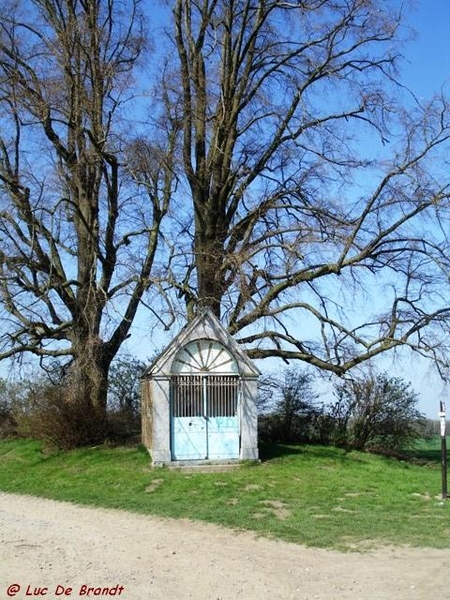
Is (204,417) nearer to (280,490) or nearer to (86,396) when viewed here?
(280,490)

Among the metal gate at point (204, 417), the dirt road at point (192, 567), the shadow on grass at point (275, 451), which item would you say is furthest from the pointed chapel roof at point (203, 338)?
the dirt road at point (192, 567)

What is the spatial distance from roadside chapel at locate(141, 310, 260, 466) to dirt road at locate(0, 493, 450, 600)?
297 inches

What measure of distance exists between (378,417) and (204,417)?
7.46 metres

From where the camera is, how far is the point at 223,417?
2152cm

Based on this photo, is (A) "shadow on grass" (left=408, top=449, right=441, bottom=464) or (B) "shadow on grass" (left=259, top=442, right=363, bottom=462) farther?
(A) "shadow on grass" (left=408, top=449, right=441, bottom=464)

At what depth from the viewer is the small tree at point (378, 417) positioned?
2594 cm

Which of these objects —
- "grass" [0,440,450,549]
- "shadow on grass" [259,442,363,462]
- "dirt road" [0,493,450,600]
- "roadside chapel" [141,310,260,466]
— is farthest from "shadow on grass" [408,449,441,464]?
"dirt road" [0,493,450,600]

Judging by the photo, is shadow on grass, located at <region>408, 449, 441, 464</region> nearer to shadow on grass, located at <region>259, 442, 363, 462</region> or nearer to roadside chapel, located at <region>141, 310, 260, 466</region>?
shadow on grass, located at <region>259, 442, 363, 462</region>

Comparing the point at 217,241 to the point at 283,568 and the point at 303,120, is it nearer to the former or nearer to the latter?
the point at 303,120

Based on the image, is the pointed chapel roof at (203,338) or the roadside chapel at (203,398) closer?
the roadside chapel at (203,398)

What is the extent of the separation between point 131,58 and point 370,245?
1157cm

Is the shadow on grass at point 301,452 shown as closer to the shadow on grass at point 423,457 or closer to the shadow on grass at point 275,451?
the shadow on grass at point 275,451

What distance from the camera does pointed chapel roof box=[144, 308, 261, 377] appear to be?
70.4 ft

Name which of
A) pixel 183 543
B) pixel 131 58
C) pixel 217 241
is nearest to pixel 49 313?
pixel 217 241
